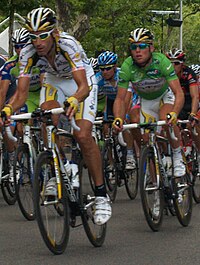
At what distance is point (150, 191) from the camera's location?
31.1ft

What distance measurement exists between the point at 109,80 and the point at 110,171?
162cm

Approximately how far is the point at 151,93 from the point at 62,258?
3203mm

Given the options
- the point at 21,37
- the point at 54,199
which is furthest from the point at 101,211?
the point at 21,37

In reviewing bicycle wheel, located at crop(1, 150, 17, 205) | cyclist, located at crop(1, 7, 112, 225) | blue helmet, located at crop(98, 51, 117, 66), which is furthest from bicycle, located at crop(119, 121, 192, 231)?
blue helmet, located at crop(98, 51, 117, 66)

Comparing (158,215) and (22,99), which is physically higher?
(22,99)

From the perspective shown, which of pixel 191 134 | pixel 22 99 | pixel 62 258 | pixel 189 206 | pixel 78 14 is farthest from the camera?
pixel 78 14

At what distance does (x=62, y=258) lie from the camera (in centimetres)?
801

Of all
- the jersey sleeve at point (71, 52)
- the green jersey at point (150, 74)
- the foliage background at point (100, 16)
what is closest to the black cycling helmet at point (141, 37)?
the green jersey at point (150, 74)

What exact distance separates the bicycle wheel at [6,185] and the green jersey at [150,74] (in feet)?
6.74

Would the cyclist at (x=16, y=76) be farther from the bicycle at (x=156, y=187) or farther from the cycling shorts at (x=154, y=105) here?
the bicycle at (x=156, y=187)

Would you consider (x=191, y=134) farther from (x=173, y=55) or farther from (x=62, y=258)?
(x=62, y=258)

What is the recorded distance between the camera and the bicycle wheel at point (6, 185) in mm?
11719

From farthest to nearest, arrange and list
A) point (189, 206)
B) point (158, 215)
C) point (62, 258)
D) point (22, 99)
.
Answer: point (189, 206), point (158, 215), point (22, 99), point (62, 258)

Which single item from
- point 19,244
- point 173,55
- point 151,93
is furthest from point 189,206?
point 173,55
